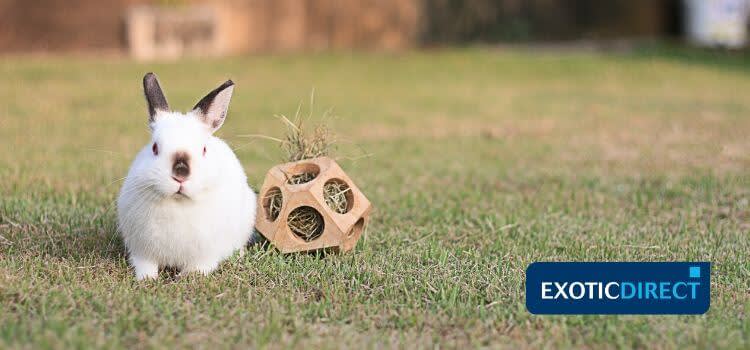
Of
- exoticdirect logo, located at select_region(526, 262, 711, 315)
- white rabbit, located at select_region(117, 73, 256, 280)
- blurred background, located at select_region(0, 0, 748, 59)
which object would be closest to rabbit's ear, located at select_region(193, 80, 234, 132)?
white rabbit, located at select_region(117, 73, 256, 280)

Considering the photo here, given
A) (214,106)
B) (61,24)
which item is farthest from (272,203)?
(61,24)

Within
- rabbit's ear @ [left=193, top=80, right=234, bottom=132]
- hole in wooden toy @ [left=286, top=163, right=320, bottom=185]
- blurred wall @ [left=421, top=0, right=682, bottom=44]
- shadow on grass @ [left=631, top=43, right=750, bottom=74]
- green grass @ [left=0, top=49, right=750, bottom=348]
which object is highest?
rabbit's ear @ [left=193, top=80, right=234, bottom=132]

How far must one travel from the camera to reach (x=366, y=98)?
1088cm

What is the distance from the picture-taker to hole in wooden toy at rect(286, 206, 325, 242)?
13.8 feet

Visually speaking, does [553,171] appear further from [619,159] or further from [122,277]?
[122,277]

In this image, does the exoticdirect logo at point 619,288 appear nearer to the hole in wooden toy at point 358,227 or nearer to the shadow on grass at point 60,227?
the hole in wooden toy at point 358,227

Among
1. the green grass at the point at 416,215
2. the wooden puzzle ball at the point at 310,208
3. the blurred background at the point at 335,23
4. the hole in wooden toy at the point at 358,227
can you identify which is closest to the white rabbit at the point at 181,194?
the green grass at the point at 416,215

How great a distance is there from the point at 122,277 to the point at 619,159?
4.26 metres

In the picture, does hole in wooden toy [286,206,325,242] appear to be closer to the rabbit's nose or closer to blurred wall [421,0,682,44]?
the rabbit's nose

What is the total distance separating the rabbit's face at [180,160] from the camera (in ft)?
11.7

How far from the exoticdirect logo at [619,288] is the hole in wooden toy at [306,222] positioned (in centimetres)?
96

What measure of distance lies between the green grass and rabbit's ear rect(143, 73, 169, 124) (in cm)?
67

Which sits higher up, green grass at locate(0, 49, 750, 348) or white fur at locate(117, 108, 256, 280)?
white fur at locate(117, 108, 256, 280)

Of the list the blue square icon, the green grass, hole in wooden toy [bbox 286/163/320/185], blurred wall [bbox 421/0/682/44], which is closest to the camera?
the green grass
